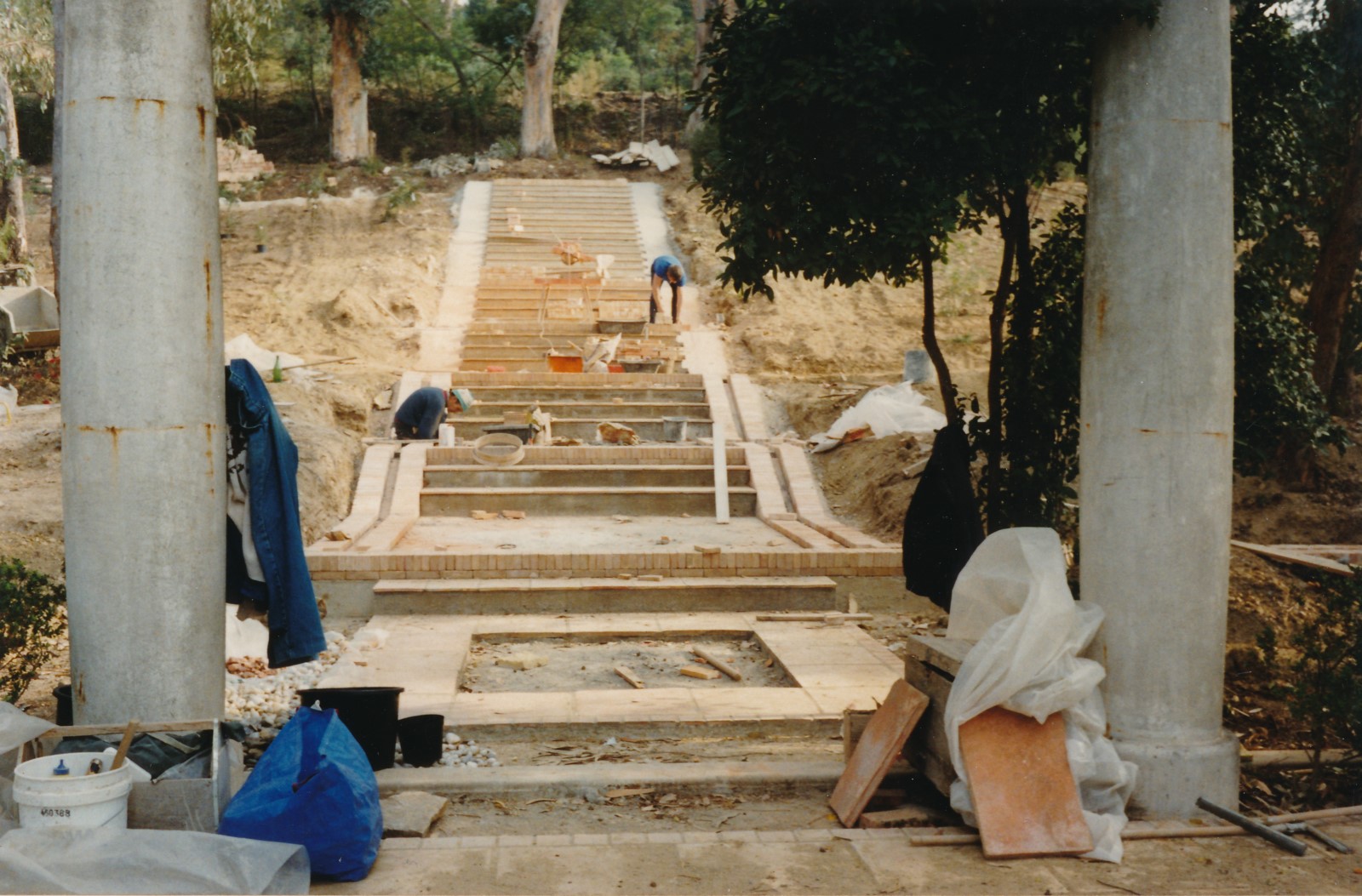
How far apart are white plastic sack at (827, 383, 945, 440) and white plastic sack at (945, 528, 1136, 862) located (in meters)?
7.25

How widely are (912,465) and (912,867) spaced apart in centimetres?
695

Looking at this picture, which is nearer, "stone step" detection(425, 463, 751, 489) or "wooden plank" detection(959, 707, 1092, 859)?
"wooden plank" detection(959, 707, 1092, 859)

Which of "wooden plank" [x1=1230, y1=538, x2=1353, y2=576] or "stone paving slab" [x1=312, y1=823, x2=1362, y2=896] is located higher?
"wooden plank" [x1=1230, y1=538, x2=1353, y2=576]

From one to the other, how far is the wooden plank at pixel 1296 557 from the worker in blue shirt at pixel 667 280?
8.89 metres

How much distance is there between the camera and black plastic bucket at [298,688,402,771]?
4.60 m

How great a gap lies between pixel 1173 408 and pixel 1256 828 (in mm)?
1466

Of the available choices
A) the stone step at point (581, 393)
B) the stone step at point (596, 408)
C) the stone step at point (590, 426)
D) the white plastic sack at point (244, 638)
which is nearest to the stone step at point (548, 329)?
the stone step at point (581, 393)

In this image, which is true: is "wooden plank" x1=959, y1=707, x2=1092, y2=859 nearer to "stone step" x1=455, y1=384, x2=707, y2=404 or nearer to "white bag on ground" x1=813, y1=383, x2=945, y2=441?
"white bag on ground" x1=813, y1=383, x2=945, y2=441

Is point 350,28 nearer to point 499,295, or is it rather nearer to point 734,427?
point 499,295

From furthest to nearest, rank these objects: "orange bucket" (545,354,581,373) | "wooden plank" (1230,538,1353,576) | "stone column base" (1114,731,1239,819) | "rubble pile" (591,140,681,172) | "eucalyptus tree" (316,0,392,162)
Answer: "rubble pile" (591,140,681,172) < "eucalyptus tree" (316,0,392,162) < "orange bucket" (545,354,581,373) < "wooden plank" (1230,538,1353,576) < "stone column base" (1114,731,1239,819)

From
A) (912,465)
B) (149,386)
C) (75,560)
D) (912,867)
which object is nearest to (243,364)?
(149,386)

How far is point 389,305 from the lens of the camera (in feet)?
55.2

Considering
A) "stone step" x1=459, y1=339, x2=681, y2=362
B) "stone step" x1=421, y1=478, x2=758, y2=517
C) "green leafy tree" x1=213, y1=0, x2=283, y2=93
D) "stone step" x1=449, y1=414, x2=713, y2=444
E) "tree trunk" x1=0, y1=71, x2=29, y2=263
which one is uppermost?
"green leafy tree" x1=213, y1=0, x2=283, y2=93

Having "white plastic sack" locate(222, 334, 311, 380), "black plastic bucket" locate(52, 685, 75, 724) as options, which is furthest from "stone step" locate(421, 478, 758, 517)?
"black plastic bucket" locate(52, 685, 75, 724)
